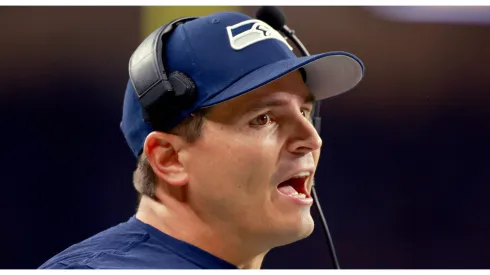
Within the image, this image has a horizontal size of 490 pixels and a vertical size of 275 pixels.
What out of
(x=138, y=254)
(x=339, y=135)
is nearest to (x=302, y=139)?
(x=138, y=254)

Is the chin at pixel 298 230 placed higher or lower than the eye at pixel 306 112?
lower

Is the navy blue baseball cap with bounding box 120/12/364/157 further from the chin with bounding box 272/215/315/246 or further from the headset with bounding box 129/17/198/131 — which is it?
the chin with bounding box 272/215/315/246

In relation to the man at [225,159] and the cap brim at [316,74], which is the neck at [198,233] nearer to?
the man at [225,159]

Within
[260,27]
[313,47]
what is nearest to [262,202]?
[260,27]

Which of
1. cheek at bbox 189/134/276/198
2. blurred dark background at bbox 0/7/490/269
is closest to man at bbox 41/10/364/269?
cheek at bbox 189/134/276/198

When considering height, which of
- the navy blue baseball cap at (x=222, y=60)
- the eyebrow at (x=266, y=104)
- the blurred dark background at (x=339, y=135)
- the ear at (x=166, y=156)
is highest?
the navy blue baseball cap at (x=222, y=60)

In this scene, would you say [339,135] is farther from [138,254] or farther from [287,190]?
[138,254]

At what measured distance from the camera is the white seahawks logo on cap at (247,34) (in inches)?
36.4

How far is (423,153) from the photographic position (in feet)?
4.90

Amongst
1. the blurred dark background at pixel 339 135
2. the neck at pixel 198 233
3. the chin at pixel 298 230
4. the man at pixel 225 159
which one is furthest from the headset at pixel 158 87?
the blurred dark background at pixel 339 135

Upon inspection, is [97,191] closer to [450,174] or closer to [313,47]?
[313,47]

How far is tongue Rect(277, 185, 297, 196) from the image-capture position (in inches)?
36.4

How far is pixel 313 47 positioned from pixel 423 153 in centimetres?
38

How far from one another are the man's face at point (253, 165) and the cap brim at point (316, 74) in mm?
26
